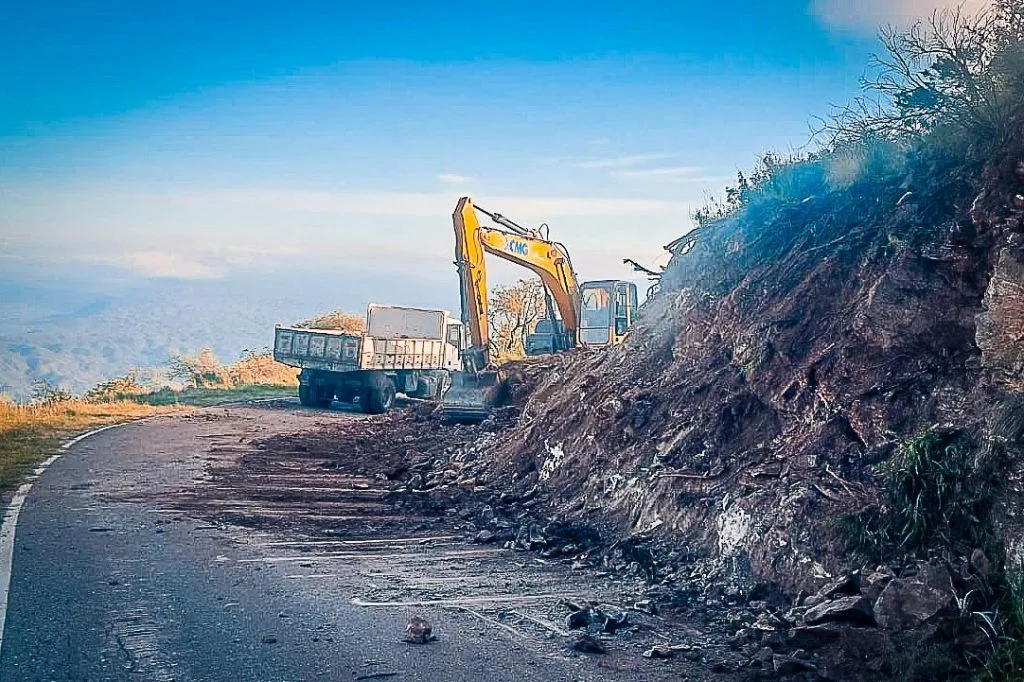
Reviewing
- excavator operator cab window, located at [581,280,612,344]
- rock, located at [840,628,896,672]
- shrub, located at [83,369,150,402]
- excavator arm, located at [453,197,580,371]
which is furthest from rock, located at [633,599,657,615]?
shrub, located at [83,369,150,402]

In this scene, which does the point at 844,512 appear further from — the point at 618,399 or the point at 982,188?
the point at 618,399

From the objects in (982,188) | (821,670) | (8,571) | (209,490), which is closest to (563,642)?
(821,670)

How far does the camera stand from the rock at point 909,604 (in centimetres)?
582

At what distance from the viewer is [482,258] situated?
20.6 metres

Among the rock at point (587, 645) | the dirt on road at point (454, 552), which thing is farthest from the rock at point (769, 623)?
the rock at point (587, 645)

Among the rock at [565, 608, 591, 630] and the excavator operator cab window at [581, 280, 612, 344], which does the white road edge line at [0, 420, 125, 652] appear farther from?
the excavator operator cab window at [581, 280, 612, 344]

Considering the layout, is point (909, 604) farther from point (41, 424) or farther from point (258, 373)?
point (258, 373)

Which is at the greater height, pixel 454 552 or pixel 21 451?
pixel 21 451

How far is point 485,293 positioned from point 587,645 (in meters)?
14.9

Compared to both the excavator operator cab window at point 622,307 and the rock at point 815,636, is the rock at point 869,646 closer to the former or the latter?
the rock at point 815,636

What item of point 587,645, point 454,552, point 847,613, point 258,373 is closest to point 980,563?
point 847,613

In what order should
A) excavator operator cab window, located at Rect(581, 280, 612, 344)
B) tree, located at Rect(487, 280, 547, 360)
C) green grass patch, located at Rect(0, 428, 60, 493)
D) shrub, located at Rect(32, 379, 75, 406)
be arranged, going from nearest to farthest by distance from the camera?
green grass patch, located at Rect(0, 428, 60, 493), excavator operator cab window, located at Rect(581, 280, 612, 344), shrub, located at Rect(32, 379, 75, 406), tree, located at Rect(487, 280, 547, 360)

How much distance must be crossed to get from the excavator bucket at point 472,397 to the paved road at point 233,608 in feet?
28.6

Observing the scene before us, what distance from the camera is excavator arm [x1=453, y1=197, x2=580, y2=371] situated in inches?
797
